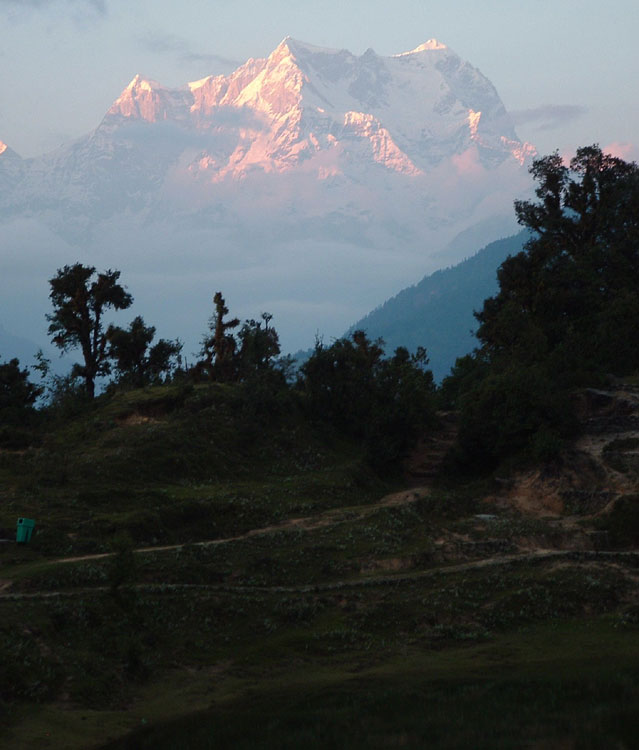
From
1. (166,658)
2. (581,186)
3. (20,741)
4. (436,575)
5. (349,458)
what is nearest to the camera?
(20,741)

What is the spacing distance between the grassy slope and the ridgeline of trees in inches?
284

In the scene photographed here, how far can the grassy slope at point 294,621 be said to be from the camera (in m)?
25.3

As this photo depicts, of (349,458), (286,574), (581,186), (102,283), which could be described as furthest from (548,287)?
(286,574)

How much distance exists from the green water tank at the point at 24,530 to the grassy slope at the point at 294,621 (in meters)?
0.49

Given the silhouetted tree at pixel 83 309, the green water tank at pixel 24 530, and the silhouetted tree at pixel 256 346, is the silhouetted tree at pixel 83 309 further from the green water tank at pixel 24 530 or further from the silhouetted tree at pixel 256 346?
the green water tank at pixel 24 530

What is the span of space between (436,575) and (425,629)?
4359 millimetres

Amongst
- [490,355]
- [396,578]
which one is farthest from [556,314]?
[396,578]

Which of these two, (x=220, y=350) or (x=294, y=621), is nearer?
(x=294, y=621)

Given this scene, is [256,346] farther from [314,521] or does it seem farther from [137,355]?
[314,521]

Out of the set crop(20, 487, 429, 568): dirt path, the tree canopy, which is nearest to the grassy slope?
crop(20, 487, 429, 568): dirt path

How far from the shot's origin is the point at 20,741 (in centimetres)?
2355

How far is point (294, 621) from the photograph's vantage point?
33.0 m

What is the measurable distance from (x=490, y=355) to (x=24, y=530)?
5270 cm

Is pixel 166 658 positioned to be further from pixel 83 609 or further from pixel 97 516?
pixel 97 516
